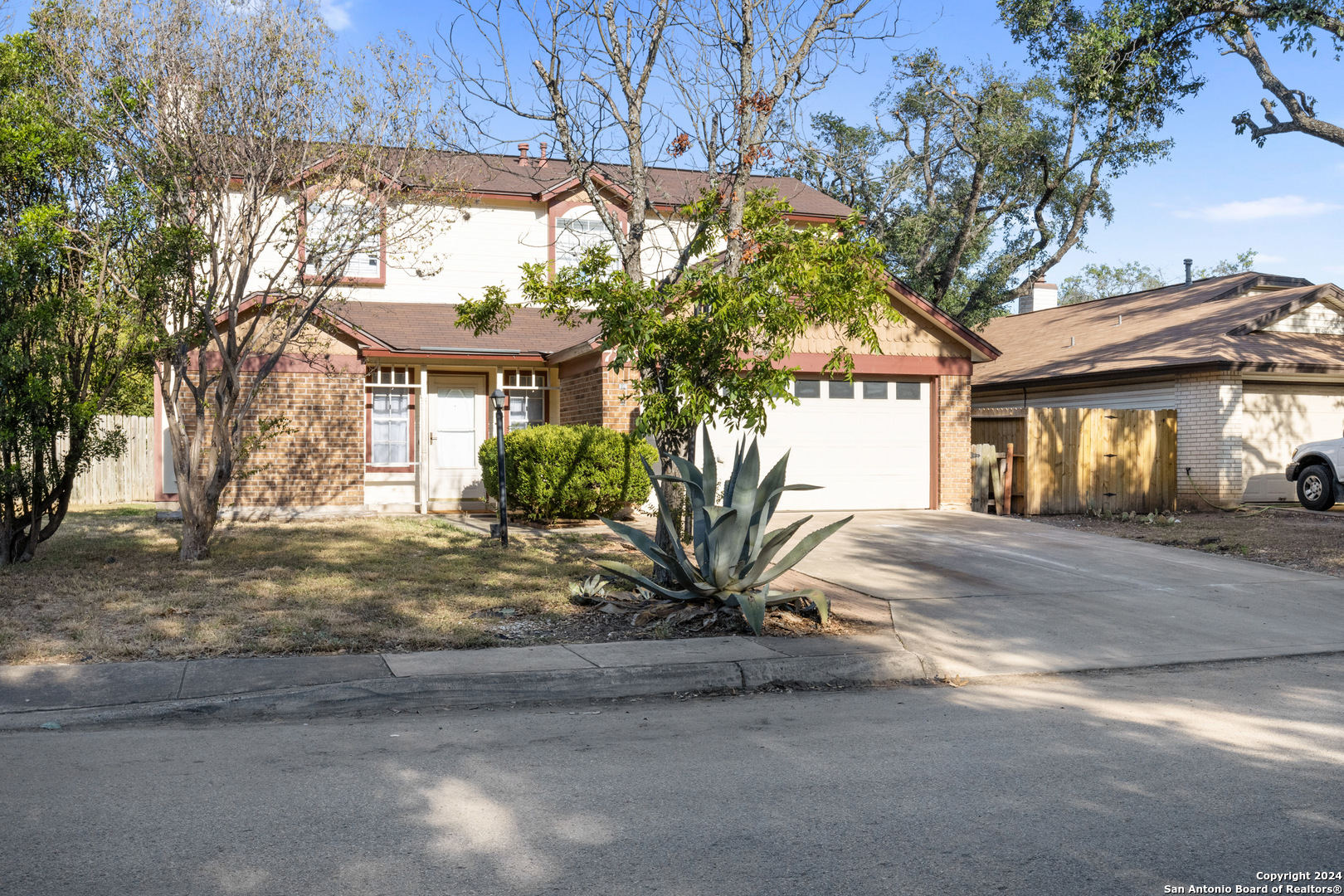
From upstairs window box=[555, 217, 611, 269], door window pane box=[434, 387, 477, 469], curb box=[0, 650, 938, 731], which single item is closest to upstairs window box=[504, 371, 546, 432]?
door window pane box=[434, 387, 477, 469]

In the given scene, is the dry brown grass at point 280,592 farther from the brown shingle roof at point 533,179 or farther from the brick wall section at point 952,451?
the brick wall section at point 952,451

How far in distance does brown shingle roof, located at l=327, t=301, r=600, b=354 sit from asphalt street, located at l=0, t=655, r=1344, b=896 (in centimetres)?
1102

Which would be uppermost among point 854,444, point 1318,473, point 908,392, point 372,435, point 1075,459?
point 908,392

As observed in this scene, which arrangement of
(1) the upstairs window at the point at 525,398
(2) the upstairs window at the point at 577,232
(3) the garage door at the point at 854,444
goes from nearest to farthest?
1. (3) the garage door at the point at 854,444
2. (1) the upstairs window at the point at 525,398
3. (2) the upstairs window at the point at 577,232

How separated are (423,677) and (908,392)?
1278cm

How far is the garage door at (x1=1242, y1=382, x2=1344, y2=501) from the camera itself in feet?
63.3

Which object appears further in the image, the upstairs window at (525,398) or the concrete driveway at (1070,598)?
the upstairs window at (525,398)

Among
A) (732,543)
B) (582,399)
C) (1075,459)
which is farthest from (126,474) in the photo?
(1075,459)

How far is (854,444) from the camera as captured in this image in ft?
57.1

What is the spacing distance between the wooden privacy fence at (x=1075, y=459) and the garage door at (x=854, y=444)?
117cm

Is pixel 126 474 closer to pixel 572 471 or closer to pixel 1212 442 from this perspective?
pixel 572 471

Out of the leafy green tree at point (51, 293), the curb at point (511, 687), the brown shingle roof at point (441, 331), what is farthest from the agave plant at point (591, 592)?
the brown shingle roof at point (441, 331)

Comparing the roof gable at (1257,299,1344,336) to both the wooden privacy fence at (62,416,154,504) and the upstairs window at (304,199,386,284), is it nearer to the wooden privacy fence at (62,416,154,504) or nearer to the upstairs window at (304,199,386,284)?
the upstairs window at (304,199,386,284)

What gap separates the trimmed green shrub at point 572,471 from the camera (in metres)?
14.9
